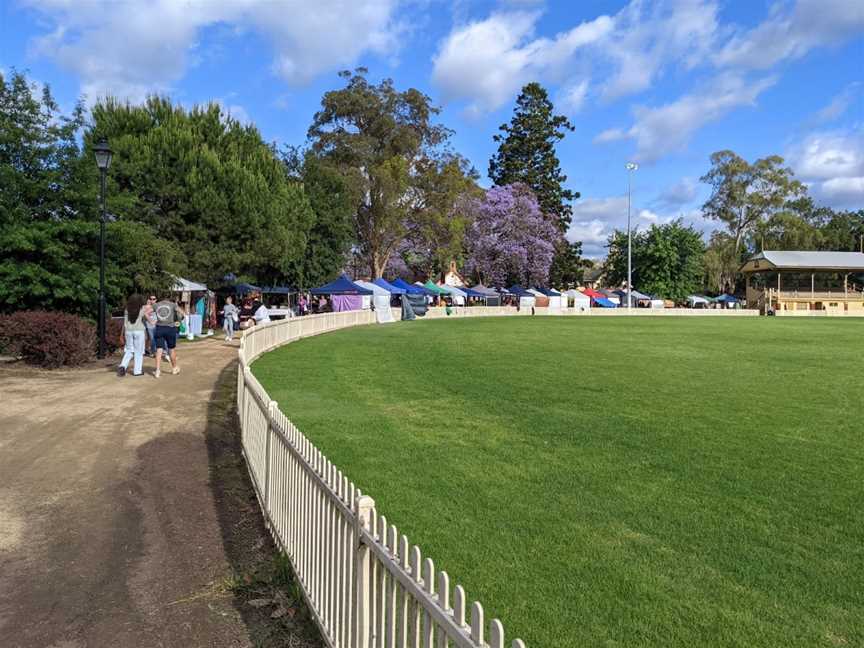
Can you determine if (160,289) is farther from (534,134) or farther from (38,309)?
(534,134)

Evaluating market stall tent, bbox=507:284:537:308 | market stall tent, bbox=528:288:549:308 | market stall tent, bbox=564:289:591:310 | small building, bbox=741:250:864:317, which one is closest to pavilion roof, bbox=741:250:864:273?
small building, bbox=741:250:864:317

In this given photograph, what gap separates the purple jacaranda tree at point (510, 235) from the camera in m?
63.9

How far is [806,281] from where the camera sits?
240ft

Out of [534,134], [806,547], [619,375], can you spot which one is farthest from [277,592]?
[534,134]

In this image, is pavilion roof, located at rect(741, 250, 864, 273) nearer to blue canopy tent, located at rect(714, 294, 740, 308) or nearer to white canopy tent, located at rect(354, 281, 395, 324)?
blue canopy tent, located at rect(714, 294, 740, 308)

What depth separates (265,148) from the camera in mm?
31984

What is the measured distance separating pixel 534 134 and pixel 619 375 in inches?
2575

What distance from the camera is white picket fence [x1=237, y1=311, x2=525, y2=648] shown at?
7.27ft

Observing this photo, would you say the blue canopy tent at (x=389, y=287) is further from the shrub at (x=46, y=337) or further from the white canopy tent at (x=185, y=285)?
the shrub at (x=46, y=337)

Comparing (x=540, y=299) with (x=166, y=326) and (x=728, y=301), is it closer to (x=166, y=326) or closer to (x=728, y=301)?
(x=728, y=301)

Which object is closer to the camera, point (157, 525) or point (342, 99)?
point (157, 525)

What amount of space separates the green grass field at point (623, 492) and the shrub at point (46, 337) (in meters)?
4.62

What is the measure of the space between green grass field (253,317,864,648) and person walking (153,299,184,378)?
2176 mm

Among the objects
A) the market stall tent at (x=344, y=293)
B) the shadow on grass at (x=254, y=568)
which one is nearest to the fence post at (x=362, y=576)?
the shadow on grass at (x=254, y=568)
